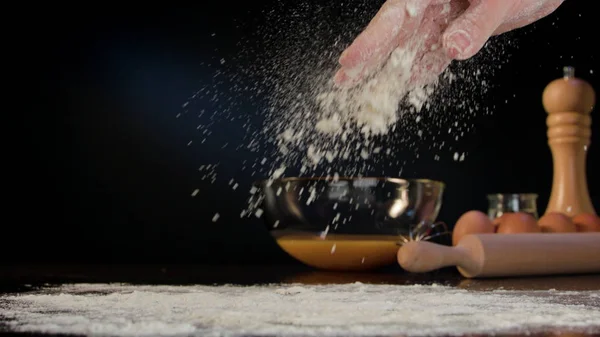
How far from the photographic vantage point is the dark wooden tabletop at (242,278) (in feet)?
3.09

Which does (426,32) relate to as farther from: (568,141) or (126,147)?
(126,147)

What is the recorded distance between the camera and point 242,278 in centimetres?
108

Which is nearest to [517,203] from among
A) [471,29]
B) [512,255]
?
[512,255]

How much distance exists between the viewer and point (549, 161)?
5.72ft

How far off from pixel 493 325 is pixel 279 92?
1.11m

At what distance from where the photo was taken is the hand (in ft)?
2.95

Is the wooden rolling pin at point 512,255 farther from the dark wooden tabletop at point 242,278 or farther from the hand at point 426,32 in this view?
the hand at point 426,32

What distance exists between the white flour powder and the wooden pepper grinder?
0.66 m

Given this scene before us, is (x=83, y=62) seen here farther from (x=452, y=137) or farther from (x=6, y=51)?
(x=452, y=137)

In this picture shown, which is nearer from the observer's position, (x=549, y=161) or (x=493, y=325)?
(x=493, y=325)

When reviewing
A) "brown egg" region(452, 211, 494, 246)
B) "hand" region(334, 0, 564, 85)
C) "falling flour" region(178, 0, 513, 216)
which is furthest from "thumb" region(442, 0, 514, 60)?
"falling flour" region(178, 0, 513, 216)

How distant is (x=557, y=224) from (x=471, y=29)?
0.49m

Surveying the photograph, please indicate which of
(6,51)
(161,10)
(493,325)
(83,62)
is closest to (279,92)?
(161,10)

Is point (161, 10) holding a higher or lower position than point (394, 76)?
higher
